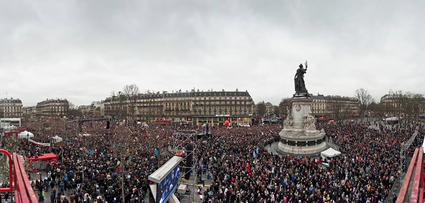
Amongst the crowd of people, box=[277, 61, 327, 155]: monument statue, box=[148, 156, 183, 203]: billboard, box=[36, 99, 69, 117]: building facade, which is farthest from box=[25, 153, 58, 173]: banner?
box=[36, 99, 69, 117]: building facade

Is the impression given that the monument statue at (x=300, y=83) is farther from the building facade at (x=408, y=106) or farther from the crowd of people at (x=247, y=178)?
the building facade at (x=408, y=106)

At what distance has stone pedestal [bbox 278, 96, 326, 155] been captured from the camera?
27234mm

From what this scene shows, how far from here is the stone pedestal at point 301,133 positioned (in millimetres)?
27234

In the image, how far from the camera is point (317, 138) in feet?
91.8

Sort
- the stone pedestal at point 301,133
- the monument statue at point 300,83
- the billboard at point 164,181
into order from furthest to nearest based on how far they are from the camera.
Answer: the monument statue at point 300,83 < the stone pedestal at point 301,133 < the billboard at point 164,181

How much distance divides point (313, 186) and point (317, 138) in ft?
42.8

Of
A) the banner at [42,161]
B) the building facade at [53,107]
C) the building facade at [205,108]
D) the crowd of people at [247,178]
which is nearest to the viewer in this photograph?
the crowd of people at [247,178]

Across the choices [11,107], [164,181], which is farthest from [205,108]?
[11,107]

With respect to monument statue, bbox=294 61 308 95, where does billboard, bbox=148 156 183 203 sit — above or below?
below

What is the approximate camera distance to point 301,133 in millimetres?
28047

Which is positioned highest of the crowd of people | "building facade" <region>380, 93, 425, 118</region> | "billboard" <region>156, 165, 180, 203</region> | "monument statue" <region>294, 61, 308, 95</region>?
"monument statue" <region>294, 61, 308, 95</region>

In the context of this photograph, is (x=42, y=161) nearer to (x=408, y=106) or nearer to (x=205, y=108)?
(x=205, y=108)

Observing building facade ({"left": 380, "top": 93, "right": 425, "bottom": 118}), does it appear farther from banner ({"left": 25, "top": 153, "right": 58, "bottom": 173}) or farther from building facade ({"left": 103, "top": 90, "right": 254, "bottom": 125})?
banner ({"left": 25, "top": 153, "right": 58, "bottom": 173})

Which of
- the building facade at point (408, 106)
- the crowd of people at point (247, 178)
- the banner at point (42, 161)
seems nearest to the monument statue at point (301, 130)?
the crowd of people at point (247, 178)
